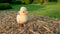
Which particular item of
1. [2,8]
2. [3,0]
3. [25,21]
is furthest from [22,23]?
[3,0]

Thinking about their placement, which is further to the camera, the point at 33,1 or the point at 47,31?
the point at 33,1

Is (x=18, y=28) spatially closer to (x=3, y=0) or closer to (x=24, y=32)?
(x=24, y=32)

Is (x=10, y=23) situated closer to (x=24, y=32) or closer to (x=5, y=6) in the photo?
(x=24, y=32)

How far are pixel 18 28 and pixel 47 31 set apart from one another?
22.9 inches

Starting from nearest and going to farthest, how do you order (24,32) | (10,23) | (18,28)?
(24,32) → (18,28) → (10,23)

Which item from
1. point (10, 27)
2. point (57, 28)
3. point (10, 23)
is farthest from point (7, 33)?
point (57, 28)

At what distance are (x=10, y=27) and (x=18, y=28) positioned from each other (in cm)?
17

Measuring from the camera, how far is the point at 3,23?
4.30 m

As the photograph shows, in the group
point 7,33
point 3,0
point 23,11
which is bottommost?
point 3,0

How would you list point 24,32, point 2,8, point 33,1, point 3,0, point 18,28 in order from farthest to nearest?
point 3,0 < point 2,8 < point 33,1 < point 18,28 < point 24,32

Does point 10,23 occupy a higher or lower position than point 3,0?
higher

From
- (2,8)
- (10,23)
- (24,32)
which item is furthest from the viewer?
(2,8)

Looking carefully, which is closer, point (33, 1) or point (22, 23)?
point (22, 23)

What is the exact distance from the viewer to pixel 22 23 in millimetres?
4105
